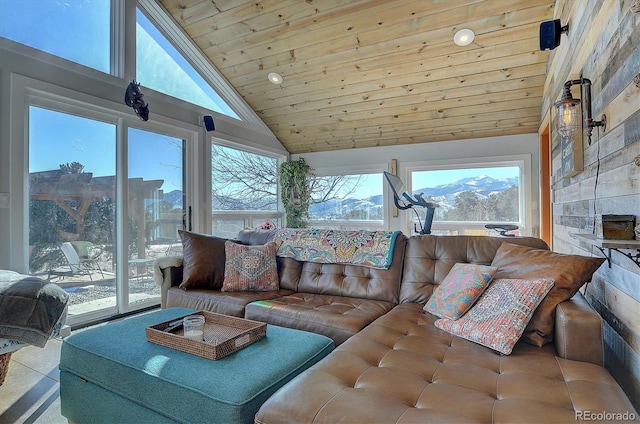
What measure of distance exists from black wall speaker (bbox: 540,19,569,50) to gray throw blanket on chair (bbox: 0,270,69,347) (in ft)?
12.5

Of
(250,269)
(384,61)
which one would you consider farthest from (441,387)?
(384,61)

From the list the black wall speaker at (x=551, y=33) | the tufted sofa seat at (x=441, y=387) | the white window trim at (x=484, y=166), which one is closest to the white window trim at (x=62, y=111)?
the tufted sofa seat at (x=441, y=387)

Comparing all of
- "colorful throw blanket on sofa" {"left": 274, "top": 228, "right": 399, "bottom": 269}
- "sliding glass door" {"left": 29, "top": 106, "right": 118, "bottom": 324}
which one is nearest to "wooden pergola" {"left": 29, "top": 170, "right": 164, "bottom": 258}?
"sliding glass door" {"left": 29, "top": 106, "right": 118, "bottom": 324}

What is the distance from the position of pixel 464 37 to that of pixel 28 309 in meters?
4.00

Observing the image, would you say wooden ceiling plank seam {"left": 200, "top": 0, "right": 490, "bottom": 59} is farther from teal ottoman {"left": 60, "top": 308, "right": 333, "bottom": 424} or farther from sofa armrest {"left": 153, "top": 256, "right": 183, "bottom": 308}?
teal ottoman {"left": 60, "top": 308, "right": 333, "bottom": 424}

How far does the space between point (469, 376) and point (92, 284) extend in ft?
11.0

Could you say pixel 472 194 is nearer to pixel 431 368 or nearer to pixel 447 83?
pixel 447 83

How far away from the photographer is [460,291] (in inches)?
69.9

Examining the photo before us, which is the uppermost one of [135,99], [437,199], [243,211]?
[135,99]

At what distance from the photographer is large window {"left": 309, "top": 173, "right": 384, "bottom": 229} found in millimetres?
5637

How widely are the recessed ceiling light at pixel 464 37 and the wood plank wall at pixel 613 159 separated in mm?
1205

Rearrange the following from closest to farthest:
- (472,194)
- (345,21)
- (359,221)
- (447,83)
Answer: (345,21), (447,83), (472,194), (359,221)

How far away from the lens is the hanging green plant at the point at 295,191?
18.9 feet

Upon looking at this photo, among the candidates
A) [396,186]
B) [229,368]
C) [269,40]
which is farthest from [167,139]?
[229,368]
